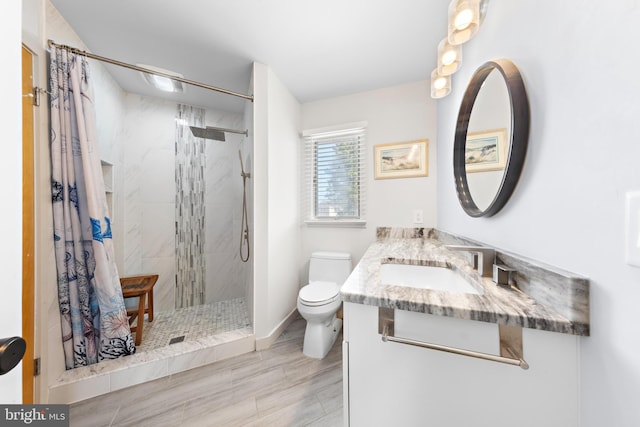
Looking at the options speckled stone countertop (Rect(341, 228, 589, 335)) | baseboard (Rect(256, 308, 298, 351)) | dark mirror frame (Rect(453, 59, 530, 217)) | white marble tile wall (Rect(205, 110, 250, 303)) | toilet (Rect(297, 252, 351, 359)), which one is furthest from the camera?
white marble tile wall (Rect(205, 110, 250, 303))

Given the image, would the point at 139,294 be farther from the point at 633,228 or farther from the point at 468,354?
the point at 633,228

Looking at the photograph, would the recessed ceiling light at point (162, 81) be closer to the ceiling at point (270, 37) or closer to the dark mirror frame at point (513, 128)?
the ceiling at point (270, 37)

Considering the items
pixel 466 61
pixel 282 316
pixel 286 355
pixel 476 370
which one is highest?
pixel 466 61

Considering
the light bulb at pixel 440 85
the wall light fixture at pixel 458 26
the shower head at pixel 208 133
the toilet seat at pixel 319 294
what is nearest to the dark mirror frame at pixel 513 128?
the wall light fixture at pixel 458 26

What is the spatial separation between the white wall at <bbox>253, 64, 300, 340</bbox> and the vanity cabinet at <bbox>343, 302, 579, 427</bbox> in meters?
1.22

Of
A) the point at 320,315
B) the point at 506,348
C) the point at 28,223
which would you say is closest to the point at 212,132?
the point at 28,223

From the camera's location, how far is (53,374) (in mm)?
1179

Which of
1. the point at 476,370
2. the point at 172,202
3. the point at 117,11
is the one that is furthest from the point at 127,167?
the point at 476,370

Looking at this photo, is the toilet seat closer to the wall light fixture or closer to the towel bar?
the towel bar

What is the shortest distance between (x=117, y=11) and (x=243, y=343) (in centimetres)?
244

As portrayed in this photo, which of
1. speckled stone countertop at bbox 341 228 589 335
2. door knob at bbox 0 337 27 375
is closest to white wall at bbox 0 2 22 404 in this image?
door knob at bbox 0 337 27 375

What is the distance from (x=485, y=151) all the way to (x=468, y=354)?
35.3 inches

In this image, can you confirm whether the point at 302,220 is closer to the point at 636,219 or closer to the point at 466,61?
the point at 466,61

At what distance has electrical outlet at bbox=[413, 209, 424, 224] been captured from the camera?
1973 millimetres
